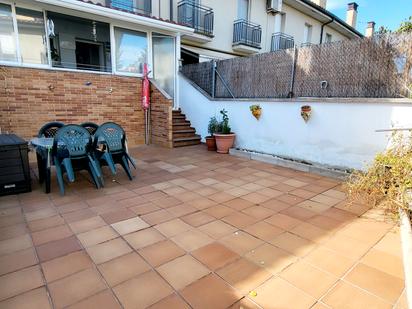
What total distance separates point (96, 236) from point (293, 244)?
1924mm

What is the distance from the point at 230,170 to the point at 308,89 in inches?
90.4

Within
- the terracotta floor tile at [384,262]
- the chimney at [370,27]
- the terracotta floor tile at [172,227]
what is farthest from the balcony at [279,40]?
the terracotta floor tile at [384,262]

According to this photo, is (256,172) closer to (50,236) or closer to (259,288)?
(259,288)

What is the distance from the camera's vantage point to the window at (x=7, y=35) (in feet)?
17.7

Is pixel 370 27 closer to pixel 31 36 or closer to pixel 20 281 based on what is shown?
pixel 31 36

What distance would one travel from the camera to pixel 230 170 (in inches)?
199

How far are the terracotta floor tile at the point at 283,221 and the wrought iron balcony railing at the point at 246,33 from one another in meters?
9.65

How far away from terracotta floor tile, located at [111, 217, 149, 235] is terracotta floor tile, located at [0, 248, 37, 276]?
746 millimetres

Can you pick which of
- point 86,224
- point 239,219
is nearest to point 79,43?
point 86,224

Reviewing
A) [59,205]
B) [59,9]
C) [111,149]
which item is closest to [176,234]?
[59,205]

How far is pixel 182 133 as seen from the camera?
7652mm

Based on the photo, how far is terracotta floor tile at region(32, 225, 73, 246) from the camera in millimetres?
2461

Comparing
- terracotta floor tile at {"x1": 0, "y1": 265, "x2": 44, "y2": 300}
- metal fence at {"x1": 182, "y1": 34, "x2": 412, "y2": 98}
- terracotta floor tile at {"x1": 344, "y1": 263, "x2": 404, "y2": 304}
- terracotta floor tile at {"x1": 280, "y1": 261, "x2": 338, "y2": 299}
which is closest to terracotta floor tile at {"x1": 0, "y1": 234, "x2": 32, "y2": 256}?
terracotta floor tile at {"x1": 0, "y1": 265, "x2": 44, "y2": 300}

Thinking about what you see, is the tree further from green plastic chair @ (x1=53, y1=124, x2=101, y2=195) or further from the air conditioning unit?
the air conditioning unit
